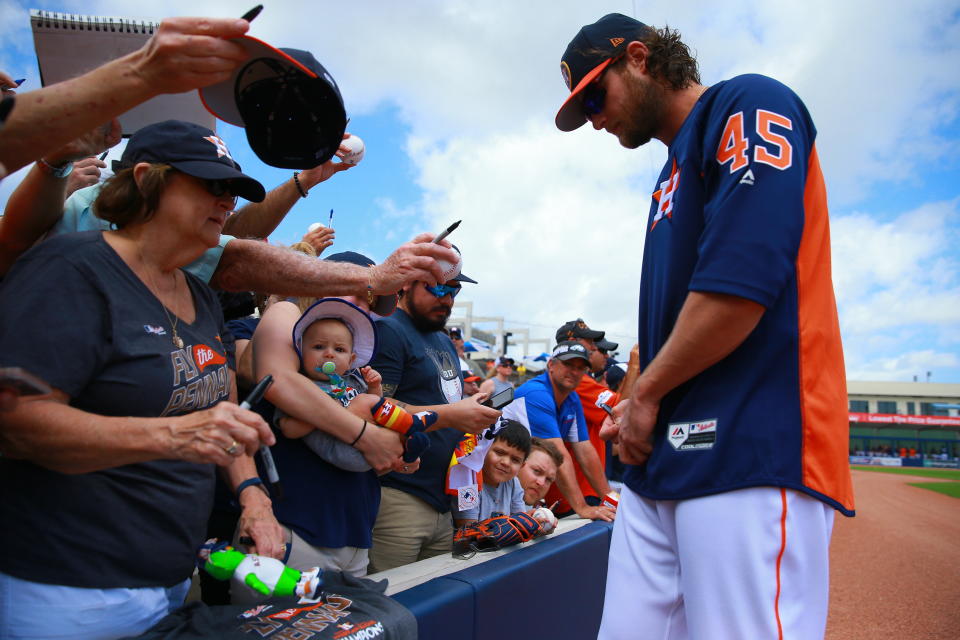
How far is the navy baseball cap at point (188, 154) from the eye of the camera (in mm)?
1605

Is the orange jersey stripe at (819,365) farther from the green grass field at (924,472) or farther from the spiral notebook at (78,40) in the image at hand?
the green grass field at (924,472)

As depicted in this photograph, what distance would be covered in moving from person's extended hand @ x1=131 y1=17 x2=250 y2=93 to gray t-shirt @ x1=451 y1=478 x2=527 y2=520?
2.46 meters

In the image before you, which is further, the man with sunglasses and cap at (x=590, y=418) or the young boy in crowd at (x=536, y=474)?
the man with sunglasses and cap at (x=590, y=418)

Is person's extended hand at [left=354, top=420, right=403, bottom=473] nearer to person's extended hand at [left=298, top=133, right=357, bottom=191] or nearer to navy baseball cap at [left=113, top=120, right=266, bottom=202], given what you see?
navy baseball cap at [left=113, top=120, right=266, bottom=202]

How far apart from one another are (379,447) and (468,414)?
1.94 ft

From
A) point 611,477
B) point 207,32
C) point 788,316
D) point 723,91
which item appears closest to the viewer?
point 207,32

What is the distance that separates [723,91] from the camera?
167 centimetres

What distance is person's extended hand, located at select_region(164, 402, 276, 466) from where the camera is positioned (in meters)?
1.26

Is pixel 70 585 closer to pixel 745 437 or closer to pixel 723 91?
pixel 745 437

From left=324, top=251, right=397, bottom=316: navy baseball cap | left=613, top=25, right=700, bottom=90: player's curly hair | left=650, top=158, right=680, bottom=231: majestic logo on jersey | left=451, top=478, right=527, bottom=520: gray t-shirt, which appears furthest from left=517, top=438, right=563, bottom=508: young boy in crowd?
left=613, top=25, right=700, bottom=90: player's curly hair

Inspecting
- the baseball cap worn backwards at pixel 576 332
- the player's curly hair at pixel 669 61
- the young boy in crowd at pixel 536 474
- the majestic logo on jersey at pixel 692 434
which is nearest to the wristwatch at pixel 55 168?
the player's curly hair at pixel 669 61

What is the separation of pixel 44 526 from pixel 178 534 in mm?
302

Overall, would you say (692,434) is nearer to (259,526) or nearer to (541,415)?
(259,526)

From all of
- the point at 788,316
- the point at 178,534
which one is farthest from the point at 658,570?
the point at 178,534
